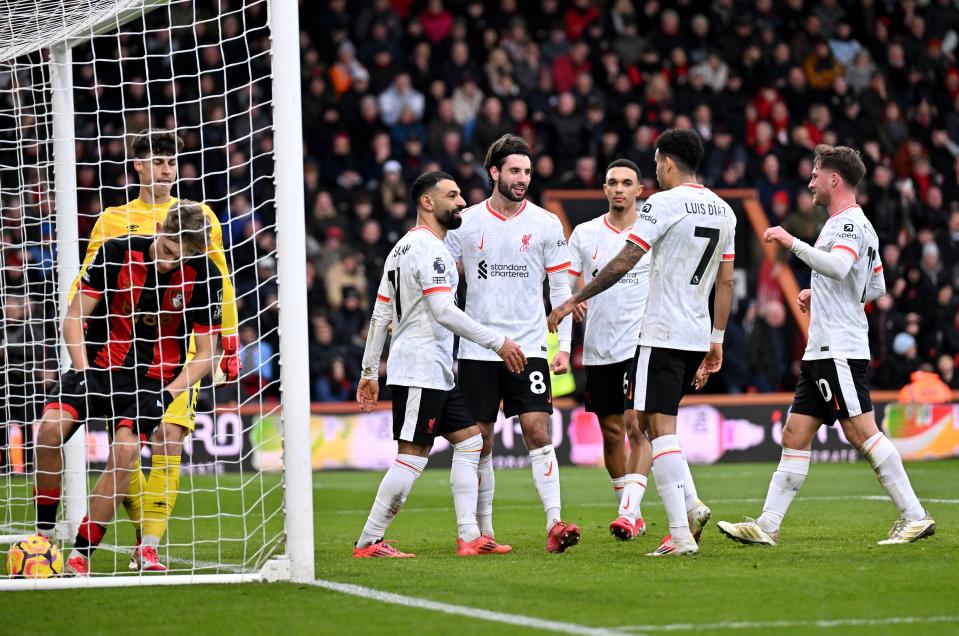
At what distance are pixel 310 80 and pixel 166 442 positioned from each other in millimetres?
12602

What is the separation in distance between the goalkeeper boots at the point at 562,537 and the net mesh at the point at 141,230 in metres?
1.56

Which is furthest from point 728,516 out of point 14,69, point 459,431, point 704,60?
point 704,60

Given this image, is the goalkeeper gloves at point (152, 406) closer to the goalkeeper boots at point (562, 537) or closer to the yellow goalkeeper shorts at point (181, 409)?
the yellow goalkeeper shorts at point (181, 409)

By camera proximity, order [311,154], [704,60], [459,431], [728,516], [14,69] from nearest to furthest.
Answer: [459,431]
[14,69]
[728,516]
[311,154]
[704,60]

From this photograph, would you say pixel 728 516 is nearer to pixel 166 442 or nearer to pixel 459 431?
pixel 459 431

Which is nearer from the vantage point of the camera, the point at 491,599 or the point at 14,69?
the point at 491,599

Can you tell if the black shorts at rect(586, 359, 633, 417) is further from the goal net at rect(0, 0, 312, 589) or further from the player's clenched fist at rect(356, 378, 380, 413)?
the goal net at rect(0, 0, 312, 589)

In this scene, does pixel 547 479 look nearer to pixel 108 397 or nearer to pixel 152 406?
pixel 152 406

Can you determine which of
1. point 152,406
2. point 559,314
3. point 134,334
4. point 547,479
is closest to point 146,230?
point 134,334

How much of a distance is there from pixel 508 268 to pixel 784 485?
2.07 m

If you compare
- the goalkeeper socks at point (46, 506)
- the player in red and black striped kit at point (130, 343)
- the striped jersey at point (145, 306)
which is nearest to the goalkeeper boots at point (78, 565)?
the player in red and black striped kit at point (130, 343)

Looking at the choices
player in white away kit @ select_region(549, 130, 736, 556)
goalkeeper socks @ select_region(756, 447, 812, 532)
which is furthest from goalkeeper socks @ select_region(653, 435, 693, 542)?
goalkeeper socks @ select_region(756, 447, 812, 532)

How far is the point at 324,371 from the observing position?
A: 672 inches

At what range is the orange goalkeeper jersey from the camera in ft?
24.9
